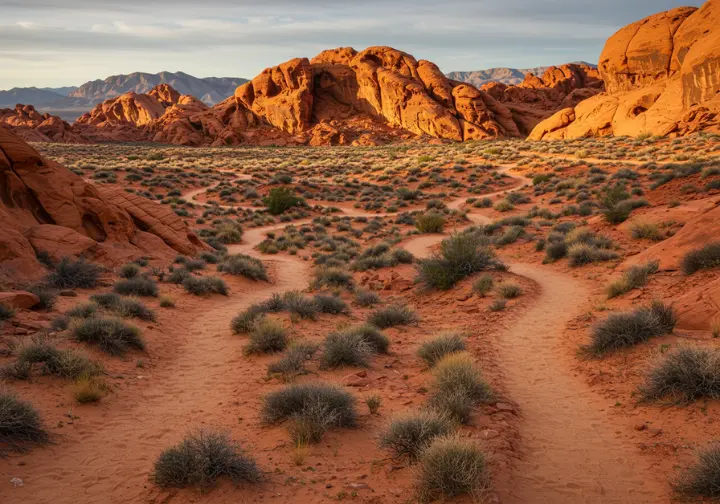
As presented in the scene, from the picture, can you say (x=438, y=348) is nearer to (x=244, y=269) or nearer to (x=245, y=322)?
(x=245, y=322)

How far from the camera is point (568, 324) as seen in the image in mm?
10602

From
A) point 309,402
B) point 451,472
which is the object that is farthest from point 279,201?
point 451,472

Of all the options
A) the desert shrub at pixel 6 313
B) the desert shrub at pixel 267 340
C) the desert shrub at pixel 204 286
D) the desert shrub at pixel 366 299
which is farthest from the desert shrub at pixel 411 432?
the desert shrub at pixel 204 286

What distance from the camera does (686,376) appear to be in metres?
6.34

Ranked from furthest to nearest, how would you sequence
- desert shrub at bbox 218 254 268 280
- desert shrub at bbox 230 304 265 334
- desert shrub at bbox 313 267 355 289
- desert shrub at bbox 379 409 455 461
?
1. desert shrub at bbox 218 254 268 280
2. desert shrub at bbox 313 267 355 289
3. desert shrub at bbox 230 304 265 334
4. desert shrub at bbox 379 409 455 461

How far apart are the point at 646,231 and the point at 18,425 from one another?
16358 millimetres

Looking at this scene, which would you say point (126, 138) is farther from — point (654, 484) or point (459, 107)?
point (654, 484)

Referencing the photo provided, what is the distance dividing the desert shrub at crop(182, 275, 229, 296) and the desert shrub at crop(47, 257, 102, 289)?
91.5 inches


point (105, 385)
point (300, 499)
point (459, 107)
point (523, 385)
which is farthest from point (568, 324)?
point (459, 107)

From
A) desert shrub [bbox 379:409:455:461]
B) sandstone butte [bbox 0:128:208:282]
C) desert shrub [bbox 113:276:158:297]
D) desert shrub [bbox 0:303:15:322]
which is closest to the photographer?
desert shrub [bbox 379:409:455:461]

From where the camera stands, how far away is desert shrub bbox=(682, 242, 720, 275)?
10.7m

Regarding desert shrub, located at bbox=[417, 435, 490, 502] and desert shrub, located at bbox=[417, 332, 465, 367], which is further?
desert shrub, located at bbox=[417, 332, 465, 367]

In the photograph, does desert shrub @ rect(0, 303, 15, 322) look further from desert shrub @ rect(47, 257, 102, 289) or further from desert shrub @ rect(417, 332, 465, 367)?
desert shrub @ rect(417, 332, 465, 367)

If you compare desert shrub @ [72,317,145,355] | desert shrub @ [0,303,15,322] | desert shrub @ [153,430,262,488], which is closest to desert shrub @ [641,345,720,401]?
desert shrub @ [153,430,262,488]
